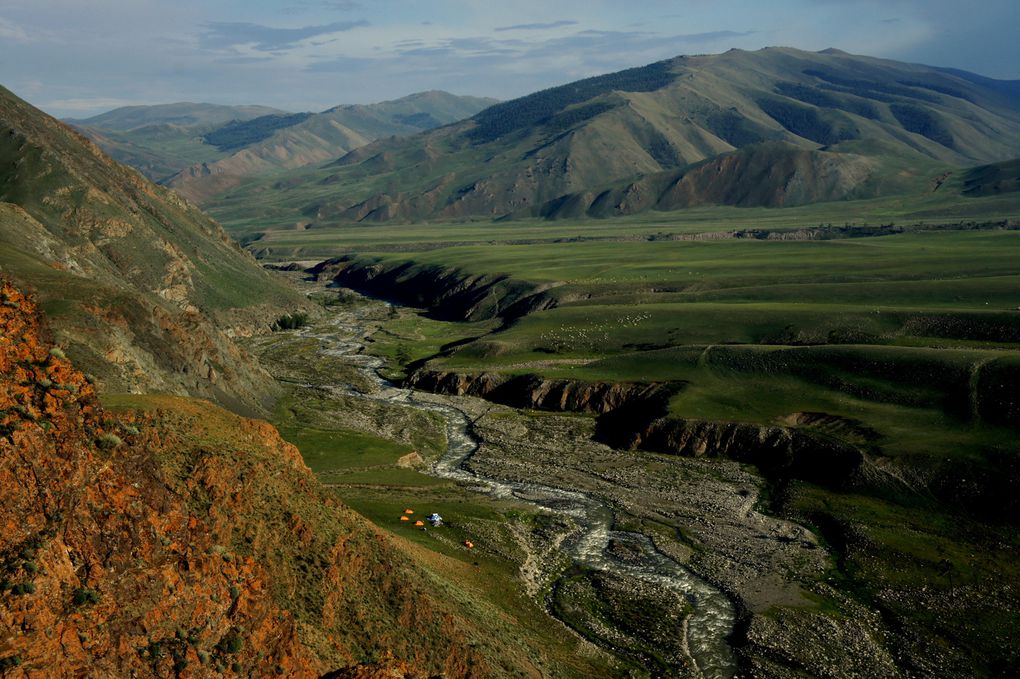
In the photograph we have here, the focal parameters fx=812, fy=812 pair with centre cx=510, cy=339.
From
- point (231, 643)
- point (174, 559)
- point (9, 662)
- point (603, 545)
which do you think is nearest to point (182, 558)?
point (174, 559)

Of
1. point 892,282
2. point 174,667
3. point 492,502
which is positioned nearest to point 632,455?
point 492,502

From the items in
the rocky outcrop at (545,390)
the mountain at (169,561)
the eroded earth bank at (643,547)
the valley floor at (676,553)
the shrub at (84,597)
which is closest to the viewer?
the mountain at (169,561)

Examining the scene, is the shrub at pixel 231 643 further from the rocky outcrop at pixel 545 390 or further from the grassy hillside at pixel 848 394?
the rocky outcrop at pixel 545 390

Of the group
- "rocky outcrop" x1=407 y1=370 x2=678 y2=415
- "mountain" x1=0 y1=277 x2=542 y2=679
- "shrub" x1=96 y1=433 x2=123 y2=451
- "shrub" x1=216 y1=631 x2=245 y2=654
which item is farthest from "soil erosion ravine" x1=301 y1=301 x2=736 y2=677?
"shrub" x1=96 y1=433 x2=123 y2=451

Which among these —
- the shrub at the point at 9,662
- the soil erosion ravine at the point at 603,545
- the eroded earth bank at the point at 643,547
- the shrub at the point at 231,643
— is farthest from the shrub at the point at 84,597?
the soil erosion ravine at the point at 603,545

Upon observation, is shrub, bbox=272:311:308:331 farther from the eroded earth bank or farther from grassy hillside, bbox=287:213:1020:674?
the eroded earth bank

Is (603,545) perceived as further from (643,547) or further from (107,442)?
(107,442)
